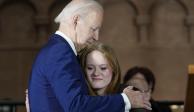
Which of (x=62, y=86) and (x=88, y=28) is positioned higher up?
(x=88, y=28)

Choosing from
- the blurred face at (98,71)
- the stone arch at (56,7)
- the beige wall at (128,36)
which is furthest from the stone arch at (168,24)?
the blurred face at (98,71)

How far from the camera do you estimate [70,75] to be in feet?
6.98

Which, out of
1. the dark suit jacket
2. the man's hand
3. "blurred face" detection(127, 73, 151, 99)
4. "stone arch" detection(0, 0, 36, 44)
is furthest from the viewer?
"stone arch" detection(0, 0, 36, 44)

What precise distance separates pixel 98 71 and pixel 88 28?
193 mm

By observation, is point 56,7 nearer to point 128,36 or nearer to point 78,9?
point 128,36

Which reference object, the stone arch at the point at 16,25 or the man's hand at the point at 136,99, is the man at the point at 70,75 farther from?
the stone arch at the point at 16,25

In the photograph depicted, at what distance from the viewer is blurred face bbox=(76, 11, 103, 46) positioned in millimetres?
2264

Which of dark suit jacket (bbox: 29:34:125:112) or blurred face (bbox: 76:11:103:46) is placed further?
blurred face (bbox: 76:11:103:46)

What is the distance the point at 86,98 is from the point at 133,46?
3268mm

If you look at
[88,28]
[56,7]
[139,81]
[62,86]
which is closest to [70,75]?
[62,86]

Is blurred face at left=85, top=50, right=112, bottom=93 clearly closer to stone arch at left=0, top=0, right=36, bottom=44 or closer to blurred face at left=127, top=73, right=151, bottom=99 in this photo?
blurred face at left=127, top=73, right=151, bottom=99

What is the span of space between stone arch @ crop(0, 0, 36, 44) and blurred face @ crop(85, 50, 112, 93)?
3.09m

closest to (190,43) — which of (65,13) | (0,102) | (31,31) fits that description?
(31,31)

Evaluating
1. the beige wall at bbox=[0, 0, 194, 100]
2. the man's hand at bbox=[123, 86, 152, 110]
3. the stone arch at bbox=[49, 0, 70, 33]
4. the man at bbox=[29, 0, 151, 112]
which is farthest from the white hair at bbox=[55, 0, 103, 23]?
the stone arch at bbox=[49, 0, 70, 33]
